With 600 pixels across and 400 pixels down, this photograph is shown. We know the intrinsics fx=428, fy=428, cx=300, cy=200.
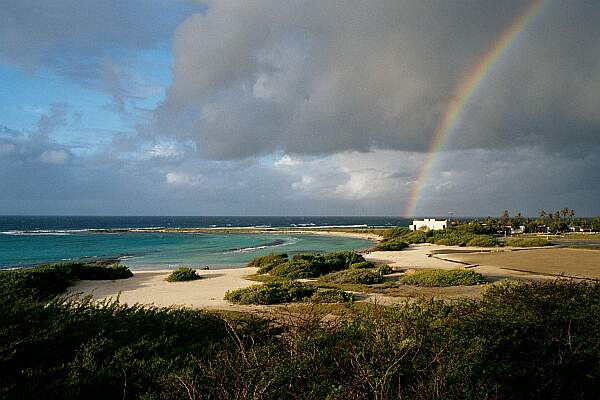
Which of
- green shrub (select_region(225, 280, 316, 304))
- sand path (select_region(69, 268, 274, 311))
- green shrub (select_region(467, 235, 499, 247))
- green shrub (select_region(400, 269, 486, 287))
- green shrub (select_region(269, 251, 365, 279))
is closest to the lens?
green shrub (select_region(225, 280, 316, 304))

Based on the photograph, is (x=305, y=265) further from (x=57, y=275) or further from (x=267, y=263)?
(x=57, y=275)

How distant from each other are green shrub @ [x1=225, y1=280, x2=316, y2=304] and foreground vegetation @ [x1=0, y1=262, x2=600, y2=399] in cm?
749

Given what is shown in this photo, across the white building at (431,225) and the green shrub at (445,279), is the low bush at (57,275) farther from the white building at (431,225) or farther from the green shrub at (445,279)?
the white building at (431,225)

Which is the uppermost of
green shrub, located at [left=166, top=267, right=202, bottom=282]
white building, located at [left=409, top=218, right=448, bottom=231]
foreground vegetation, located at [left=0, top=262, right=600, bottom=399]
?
white building, located at [left=409, top=218, right=448, bottom=231]

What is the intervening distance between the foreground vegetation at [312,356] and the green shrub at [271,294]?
749 centimetres

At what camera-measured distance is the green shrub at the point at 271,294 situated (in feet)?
50.6

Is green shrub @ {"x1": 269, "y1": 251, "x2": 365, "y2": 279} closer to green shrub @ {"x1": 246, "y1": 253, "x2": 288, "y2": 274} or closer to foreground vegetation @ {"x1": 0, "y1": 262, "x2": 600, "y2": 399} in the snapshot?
green shrub @ {"x1": 246, "y1": 253, "x2": 288, "y2": 274}

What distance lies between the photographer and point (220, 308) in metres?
14.5

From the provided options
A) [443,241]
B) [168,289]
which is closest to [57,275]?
[168,289]

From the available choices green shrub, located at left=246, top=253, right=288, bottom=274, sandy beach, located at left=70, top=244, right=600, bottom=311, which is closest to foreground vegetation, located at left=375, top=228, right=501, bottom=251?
sandy beach, located at left=70, top=244, right=600, bottom=311

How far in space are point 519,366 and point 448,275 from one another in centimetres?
1487

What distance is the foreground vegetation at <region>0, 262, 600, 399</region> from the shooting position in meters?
4.15

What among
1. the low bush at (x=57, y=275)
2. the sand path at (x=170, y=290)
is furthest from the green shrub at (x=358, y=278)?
the low bush at (x=57, y=275)

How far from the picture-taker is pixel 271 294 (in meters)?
15.8
